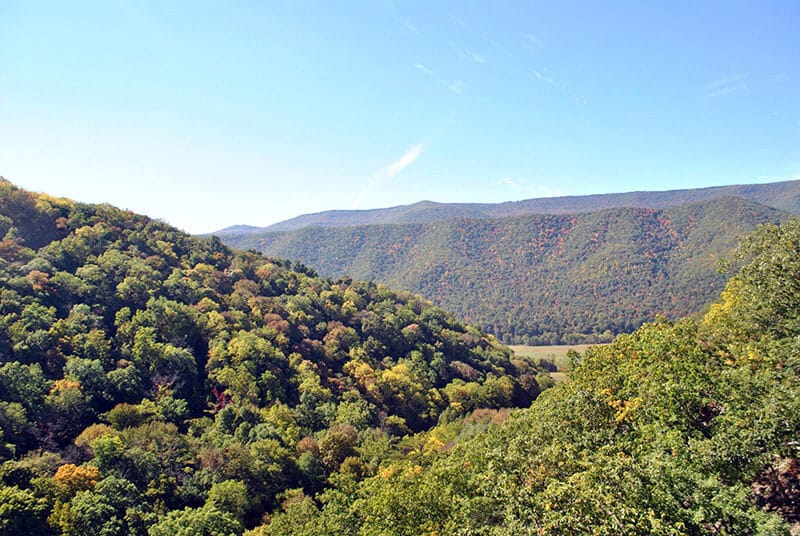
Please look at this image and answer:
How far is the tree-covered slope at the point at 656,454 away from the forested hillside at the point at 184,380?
1707 centimetres

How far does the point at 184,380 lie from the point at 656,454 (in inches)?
2780

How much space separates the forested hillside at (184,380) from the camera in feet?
156

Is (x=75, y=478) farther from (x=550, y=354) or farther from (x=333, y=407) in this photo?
(x=550, y=354)

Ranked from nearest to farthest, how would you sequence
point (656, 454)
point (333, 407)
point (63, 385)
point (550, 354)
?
1. point (656, 454)
2. point (63, 385)
3. point (333, 407)
4. point (550, 354)

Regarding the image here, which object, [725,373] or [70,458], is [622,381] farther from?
[70,458]

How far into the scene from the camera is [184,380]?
238 ft

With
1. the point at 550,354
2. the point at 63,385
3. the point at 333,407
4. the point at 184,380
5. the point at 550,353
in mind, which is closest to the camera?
the point at 63,385

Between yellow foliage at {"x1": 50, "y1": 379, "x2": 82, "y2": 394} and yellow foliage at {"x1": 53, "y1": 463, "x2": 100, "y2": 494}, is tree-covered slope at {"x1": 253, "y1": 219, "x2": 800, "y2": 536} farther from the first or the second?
yellow foliage at {"x1": 50, "y1": 379, "x2": 82, "y2": 394}

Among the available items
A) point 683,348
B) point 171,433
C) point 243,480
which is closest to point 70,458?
point 171,433

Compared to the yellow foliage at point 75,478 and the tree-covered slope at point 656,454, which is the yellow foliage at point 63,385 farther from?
the tree-covered slope at point 656,454

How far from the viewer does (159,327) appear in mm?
78688

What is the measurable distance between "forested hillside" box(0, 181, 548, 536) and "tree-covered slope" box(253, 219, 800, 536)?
17.1 metres

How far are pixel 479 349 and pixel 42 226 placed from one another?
10293 cm

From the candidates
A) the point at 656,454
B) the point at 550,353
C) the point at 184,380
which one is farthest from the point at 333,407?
the point at 550,353
